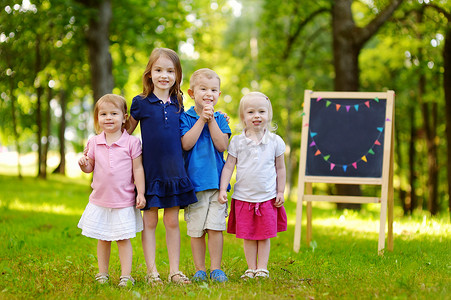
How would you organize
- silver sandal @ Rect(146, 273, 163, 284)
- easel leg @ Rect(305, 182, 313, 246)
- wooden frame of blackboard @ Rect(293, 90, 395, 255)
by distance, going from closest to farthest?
1. silver sandal @ Rect(146, 273, 163, 284)
2. wooden frame of blackboard @ Rect(293, 90, 395, 255)
3. easel leg @ Rect(305, 182, 313, 246)

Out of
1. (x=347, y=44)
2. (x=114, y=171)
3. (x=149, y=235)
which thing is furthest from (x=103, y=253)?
(x=347, y=44)

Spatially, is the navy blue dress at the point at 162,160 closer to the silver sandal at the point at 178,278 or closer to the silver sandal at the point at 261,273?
the silver sandal at the point at 178,278

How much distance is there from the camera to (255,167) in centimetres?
444

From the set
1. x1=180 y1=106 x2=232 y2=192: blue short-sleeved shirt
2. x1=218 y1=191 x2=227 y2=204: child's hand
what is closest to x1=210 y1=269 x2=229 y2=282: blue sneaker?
x1=218 y1=191 x2=227 y2=204: child's hand

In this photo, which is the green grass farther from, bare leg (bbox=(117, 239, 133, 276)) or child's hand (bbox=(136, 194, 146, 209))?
child's hand (bbox=(136, 194, 146, 209))

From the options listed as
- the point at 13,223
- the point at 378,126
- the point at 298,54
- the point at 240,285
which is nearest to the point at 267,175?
the point at 240,285

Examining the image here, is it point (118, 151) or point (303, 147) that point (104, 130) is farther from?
point (303, 147)

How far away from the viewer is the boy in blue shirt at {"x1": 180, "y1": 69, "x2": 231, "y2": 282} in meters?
4.30

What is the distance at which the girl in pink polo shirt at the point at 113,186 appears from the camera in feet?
13.7

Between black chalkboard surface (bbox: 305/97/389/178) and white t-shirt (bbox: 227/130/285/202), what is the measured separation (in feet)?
5.63

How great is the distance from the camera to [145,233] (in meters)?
4.38

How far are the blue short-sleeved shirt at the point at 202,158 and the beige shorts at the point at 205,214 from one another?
4.6 inches

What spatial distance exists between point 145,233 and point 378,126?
3.26 metres

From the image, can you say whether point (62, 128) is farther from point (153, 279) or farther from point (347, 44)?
point (153, 279)
